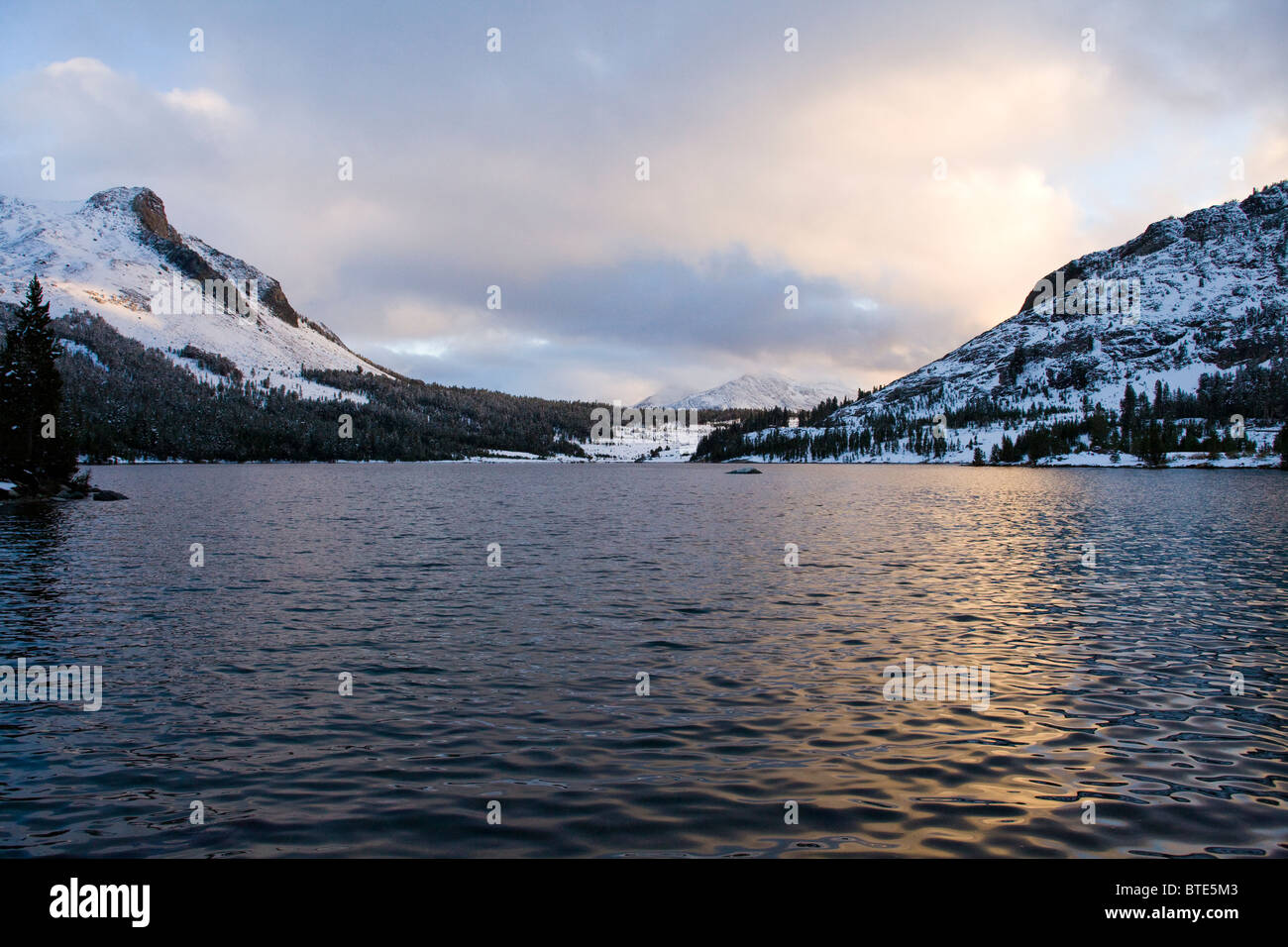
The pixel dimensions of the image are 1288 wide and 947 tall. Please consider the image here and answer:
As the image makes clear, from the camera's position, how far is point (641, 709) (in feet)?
58.8

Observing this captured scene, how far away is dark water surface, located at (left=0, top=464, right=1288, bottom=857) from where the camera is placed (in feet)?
39.7

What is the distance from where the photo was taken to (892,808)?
12.7 m

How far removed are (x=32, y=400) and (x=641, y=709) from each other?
98.5 m

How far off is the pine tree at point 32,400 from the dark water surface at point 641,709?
5505cm

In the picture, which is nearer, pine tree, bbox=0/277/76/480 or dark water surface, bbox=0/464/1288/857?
dark water surface, bbox=0/464/1288/857

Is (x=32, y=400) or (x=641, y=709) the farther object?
(x=32, y=400)

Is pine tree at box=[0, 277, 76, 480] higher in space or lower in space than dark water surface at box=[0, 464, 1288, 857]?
higher

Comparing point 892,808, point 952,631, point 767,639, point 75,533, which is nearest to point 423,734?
point 892,808

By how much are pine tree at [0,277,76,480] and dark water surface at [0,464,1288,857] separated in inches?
2167

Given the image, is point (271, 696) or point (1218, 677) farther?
point (1218, 677)

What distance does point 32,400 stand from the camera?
8319 centimetres

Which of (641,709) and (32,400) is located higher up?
(32,400)
